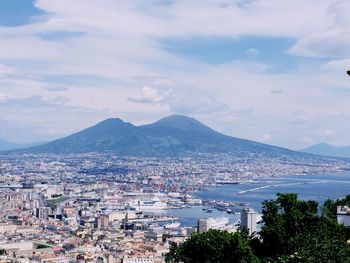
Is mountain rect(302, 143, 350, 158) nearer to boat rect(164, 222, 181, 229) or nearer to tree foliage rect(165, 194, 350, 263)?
boat rect(164, 222, 181, 229)

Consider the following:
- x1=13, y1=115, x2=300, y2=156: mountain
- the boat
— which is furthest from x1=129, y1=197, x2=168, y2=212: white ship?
x1=13, y1=115, x2=300, y2=156: mountain

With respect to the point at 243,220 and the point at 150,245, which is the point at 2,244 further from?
the point at 243,220

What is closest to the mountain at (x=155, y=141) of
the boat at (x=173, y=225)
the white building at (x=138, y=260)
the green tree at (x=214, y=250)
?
the boat at (x=173, y=225)

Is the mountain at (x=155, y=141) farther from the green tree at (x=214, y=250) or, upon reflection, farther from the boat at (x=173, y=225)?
the green tree at (x=214, y=250)

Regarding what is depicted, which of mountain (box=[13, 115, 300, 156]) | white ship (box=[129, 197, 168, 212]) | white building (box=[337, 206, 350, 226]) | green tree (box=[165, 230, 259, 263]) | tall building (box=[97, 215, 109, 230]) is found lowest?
tall building (box=[97, 215, 109, 230])

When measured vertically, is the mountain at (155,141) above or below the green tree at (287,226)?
above

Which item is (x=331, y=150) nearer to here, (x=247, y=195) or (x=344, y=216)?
(x=247, y=195)

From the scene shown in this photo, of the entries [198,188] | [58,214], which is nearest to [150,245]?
[58,214]
